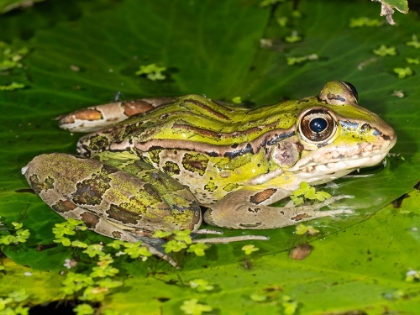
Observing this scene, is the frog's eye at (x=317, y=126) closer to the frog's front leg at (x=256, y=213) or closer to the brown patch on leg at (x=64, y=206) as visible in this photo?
the frog's front leg at (x=256, y=213)

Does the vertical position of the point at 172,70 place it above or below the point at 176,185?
above

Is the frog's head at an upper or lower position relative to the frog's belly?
upper

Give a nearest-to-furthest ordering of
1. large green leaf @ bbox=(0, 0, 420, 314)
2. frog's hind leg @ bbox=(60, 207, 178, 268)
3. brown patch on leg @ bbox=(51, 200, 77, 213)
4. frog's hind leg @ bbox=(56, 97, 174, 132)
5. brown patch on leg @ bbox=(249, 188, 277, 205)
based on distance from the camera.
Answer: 1. large green leaf @ bbox=(0, 0, 420, 314)
2. frog's hind leg @ bbox=(60, 207, 178, 268)
3. brown patch on leg @ bbox=(51, 200, 77, 213)
4. brown patch on leg @ bbox=(249, 188, 277, 205)
5. frog's hind leg @ bbox=(56, 97, 174, 132)

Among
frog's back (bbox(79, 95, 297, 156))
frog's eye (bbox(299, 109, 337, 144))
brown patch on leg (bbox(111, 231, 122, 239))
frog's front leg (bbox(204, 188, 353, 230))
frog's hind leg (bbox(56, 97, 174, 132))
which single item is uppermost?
frog's eye (bbox(299, 109, 337, 144))

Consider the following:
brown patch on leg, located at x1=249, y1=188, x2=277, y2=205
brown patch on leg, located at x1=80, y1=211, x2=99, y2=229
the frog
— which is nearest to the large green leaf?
brown patch on leg, located at x1=80, y1=211, x2=99, y2=229

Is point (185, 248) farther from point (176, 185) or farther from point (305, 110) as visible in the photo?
point (305, 110)

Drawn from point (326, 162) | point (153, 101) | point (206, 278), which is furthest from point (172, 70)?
point (206, 278)

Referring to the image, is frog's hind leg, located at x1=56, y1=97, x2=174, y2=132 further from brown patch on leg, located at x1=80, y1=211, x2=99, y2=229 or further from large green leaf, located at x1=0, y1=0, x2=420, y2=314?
brown patch on leg, located at x1=80, y1=211, x2=99, y2=229

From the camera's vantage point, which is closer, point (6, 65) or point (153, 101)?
point (153, 101)
